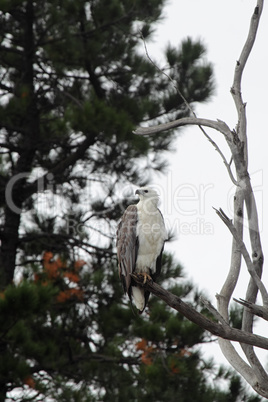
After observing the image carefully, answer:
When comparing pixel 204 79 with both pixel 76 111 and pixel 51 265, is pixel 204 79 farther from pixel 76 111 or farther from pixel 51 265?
pixel 51 265

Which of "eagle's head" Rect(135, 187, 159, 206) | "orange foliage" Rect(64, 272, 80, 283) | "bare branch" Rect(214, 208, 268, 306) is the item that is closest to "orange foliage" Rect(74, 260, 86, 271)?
"orange foliage" Rect(64, 272, 80, 283)

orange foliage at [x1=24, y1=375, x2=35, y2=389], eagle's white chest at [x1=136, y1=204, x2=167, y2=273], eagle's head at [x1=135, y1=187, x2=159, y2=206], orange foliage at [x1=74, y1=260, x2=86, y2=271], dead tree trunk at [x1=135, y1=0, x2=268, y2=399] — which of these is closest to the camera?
dead tree trunk at [x1=135, y1=0, x2=268, y2=399]

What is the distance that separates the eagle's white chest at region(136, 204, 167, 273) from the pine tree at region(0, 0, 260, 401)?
7.44ft

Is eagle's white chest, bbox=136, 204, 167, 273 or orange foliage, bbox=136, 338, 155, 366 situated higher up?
eagle's white chest, bbox=136, 204, 167, 273

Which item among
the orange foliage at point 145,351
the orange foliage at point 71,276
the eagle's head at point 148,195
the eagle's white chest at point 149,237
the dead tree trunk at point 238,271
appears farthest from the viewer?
the orange foliage at point 71,276

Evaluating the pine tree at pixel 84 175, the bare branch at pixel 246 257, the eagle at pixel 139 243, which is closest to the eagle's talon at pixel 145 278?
the eagle at pixel 139 243

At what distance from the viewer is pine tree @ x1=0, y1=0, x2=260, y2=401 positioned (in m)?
7.36

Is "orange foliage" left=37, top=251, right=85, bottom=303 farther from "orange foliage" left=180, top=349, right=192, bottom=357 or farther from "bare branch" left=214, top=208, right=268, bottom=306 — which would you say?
"bare branch" left=214, top=208, right=268, bottom=306

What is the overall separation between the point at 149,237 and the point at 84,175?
12.3ft

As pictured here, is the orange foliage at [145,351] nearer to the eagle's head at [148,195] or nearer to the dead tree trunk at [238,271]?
the eagle's head at [148,195]

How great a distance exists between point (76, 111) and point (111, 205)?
1641 mm

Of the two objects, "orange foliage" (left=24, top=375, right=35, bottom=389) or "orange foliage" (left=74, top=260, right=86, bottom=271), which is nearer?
"orange foliage" (left=24, top=375, right=35, bottom=389)

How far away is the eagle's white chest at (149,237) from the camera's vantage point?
4973 millimetres

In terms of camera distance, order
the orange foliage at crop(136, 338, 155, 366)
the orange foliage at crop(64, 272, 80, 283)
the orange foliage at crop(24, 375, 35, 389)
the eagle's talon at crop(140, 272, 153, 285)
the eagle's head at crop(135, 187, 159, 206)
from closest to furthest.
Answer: the eagle's talon at crop(140, 272, 153, 285) < the eagle's head at crop(135, 187, 159, 206) < the orange foliage at crop(24, 375, 35, 389) < the orange foliage at crop(136, 338, 155, 366) < the orange foliage at crop(64, 272, 80, 283)
